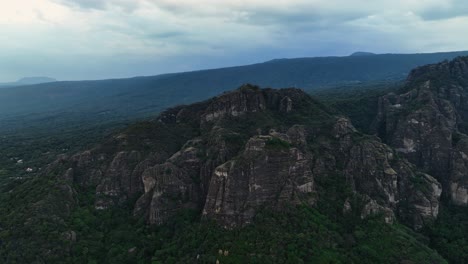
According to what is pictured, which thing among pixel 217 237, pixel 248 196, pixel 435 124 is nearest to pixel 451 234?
pixel 435 124

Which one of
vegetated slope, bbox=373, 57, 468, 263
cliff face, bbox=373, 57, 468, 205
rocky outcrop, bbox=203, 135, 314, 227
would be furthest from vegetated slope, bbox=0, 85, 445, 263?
cliff face, bbox=373, 57, 468, 205

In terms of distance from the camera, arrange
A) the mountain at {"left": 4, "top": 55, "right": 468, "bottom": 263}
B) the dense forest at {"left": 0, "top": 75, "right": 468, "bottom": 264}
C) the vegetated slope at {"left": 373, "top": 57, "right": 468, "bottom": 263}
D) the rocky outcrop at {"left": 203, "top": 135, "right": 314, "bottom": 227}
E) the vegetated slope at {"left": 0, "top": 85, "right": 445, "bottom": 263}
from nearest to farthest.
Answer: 1. the dense forest at {"left": 0, "top": 75, "right": 468, "bottom": 264}
2. the vegetated slope at {"left": 0, "top": 85, "right": 445, "bottom": 263}
3. the mountain at {"left": 4, "top": 55, "right": 468, "bottom": 263}
4. the rocky outcrop at {"left": 203, "top": 135, "right": 314, "bottom": 227}
5. the vegetated slope at {"left": 373, "top": 57, "right": 468, "bottom": 263}

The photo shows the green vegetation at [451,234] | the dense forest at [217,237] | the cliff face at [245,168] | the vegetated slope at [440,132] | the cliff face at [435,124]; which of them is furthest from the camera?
the cliff face at [435,124]

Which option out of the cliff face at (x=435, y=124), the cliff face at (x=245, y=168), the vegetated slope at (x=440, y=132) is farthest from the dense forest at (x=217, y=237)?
the cliff face at (x=435, y=124)

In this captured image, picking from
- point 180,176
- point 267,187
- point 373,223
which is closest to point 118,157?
point 180,176

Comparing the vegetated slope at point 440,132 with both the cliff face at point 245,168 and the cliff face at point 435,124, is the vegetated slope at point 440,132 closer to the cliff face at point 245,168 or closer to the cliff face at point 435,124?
the cliff face at point 435,124

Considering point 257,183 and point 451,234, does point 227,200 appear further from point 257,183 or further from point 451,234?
point 451,234

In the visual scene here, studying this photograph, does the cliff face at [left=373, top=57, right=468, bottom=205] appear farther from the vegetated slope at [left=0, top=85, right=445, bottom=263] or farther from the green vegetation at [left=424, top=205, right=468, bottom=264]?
the vegetated slope at [left=0, top=85, right=445, bottom=263]
